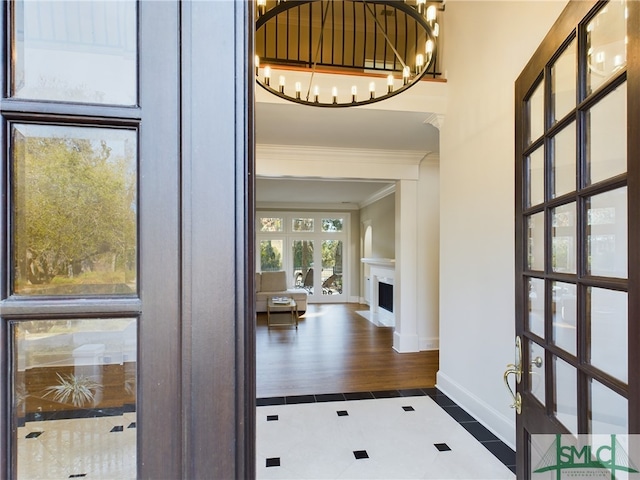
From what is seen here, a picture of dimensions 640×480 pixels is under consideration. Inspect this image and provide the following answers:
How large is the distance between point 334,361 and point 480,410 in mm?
2022

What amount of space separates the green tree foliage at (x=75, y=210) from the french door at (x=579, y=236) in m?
1.08

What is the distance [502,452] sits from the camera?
2.44m

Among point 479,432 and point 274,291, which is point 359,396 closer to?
point 479,432

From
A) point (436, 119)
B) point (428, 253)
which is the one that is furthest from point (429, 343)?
point (436, 119)

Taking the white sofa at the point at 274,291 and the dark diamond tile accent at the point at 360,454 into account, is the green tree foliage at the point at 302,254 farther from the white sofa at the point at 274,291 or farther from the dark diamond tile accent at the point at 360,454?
the dark diamond tile accent at the point at 360,454

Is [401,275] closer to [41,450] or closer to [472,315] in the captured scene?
[472,315]

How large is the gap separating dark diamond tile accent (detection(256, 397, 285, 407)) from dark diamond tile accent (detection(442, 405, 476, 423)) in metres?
1.48

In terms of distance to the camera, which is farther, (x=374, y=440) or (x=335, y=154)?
(x=335, y=154)

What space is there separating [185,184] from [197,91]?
156 mm

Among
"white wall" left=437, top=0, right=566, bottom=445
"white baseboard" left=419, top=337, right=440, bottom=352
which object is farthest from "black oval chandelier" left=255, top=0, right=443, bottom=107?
"white baseboard" left=419, top=337, right=440, bottom=352

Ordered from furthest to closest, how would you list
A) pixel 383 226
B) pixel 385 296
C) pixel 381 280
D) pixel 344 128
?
pixel 383 226
pixel 381 280
pixel 385 296
pixel 344 128

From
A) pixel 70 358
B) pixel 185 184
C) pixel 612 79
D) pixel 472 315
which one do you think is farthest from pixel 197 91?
pixel 472 315

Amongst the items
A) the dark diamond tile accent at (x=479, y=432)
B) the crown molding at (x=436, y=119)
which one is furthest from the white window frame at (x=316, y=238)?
the dark diamond tile accent at (x=479, y=432)

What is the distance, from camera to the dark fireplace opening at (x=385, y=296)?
7.15 meters
